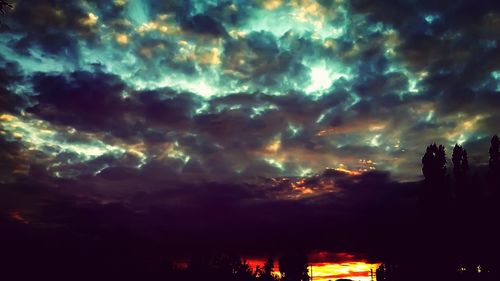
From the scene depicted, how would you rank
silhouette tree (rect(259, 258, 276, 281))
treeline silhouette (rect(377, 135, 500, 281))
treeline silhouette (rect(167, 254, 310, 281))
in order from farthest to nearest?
silhouette tree (rect(259, 258, 276, 281)) < treeline silhouette (rect(167, 254, 310, 281)) < treeline silhouette (rect(377, 135, 500, 281))

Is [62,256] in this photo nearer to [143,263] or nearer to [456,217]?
[143,263]

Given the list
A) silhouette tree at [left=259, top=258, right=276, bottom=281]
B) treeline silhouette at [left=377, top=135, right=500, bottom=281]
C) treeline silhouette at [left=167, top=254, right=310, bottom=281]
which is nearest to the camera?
treeline silhouette at [left=377, top=135, right=500, bottom=281]

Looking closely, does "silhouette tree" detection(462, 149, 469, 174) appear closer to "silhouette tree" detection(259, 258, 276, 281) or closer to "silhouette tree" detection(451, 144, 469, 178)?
"silhouette tree" detection(451, 144, 469, 178)

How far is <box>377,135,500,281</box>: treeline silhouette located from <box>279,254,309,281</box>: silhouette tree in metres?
55.6

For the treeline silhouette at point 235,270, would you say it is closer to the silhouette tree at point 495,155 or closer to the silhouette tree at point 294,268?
the silhouette tree at point 294,268

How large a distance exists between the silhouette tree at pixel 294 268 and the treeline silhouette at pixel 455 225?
55615 mm

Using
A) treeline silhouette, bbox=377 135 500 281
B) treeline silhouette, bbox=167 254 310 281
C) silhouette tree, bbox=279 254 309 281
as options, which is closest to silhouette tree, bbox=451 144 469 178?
treeline silhouette, bbox=377 135 500 281

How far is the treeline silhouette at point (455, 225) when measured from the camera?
49.1m

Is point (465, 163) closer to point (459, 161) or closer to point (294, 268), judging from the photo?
point (459, 161)

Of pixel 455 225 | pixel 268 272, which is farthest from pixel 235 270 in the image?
pixel 455 225

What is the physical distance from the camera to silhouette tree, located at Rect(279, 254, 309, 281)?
107438mm

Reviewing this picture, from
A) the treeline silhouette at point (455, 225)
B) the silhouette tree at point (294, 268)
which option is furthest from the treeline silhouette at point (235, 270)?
the treeline silhouette at point (455, 225)

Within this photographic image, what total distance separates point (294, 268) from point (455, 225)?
6395 centimetres

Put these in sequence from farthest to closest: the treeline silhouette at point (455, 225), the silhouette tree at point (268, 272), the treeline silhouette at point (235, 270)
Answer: the silhouette tree at point (268, 272) → the treeline silhouette at point (235, 270) → the treeline silhouette at point (455, 225)
